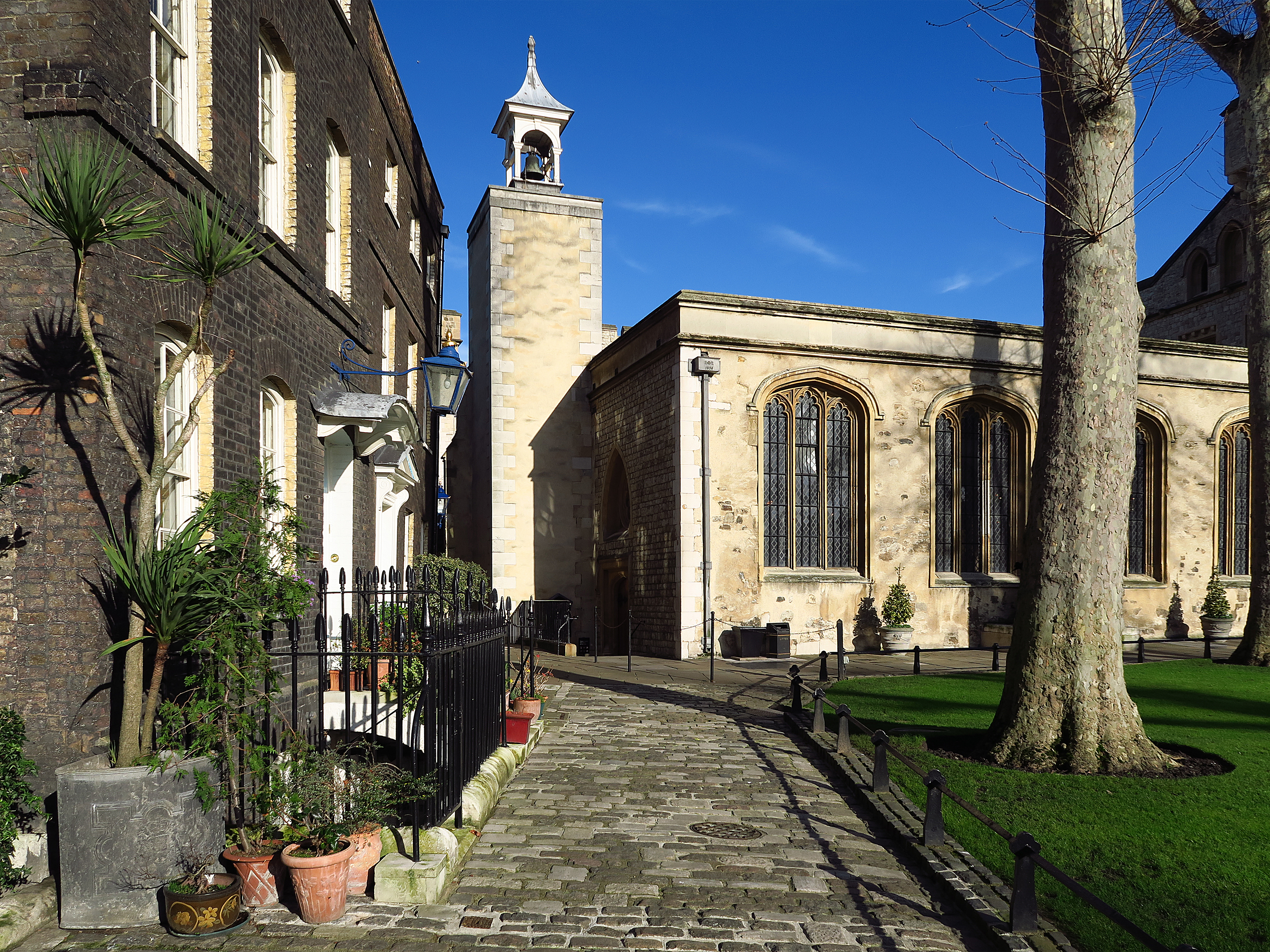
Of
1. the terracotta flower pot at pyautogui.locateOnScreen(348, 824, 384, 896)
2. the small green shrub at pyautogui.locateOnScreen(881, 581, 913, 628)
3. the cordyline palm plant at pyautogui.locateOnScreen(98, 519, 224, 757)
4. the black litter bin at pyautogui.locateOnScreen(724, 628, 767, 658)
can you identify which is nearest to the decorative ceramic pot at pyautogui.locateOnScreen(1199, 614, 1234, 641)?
the small green shrub at pyautogui.locateOnScreen(881, 581, 913, 628)

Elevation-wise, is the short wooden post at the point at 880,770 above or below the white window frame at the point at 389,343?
below

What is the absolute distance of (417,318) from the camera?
64.8 ft

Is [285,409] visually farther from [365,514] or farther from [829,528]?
[829,528]

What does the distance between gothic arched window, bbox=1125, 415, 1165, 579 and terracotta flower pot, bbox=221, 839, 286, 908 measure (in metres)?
22.8

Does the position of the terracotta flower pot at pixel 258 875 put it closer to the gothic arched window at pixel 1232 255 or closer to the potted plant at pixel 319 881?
the potted plant at pixel 319 881

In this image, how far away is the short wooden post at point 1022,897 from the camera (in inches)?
192

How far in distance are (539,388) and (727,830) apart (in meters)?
18.7

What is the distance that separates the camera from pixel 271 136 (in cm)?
937

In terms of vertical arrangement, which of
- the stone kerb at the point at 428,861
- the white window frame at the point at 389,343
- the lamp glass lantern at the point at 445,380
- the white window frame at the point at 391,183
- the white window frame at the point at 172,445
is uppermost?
the white window frame at the point at 391,183

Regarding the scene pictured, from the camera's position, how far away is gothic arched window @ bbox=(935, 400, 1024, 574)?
21172 millimetres

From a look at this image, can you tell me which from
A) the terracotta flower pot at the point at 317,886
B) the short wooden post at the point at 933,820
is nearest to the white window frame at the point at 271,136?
the terracotta flower pot at the point at 317,886

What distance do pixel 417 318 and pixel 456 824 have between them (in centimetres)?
1492

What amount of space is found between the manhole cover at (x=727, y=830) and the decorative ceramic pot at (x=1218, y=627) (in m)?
19.9

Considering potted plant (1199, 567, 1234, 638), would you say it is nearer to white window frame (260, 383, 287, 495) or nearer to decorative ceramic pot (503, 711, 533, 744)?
decorative ceramic pot (503, 711, 533, 744)
